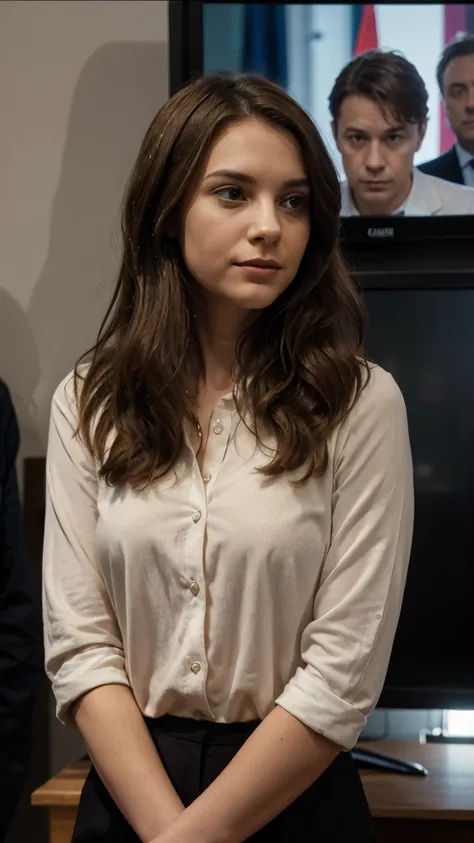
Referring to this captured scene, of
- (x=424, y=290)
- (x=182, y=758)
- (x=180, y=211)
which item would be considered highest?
(x=180, y=211)

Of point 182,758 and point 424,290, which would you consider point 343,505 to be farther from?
point 424,290

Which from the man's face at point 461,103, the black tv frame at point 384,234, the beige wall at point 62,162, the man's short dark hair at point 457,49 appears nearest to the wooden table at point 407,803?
the beige wall at point 62,162

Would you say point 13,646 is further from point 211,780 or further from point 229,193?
point 229,193

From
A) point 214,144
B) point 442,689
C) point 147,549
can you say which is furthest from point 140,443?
point 442,689

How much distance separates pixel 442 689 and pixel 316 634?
2.54 feet

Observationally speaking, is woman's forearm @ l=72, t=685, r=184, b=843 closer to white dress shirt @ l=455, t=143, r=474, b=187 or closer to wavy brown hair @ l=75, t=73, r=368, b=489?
wavy brown hair @ l=75, t=73, r=368, b=489

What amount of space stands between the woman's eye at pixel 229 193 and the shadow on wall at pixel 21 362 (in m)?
1.06

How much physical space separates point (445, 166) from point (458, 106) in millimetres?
116

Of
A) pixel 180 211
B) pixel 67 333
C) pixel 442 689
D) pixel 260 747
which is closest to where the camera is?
pixel 260 747

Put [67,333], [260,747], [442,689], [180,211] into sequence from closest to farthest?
[260,747]
[180,211]
[442,689]
[67,333]

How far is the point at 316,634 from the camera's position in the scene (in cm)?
126

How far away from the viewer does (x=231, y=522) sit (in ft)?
4.14

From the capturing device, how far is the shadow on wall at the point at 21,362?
7.42ft

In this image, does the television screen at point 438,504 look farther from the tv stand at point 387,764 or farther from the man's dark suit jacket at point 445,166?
the man's dark suit jacket at point 445,166
